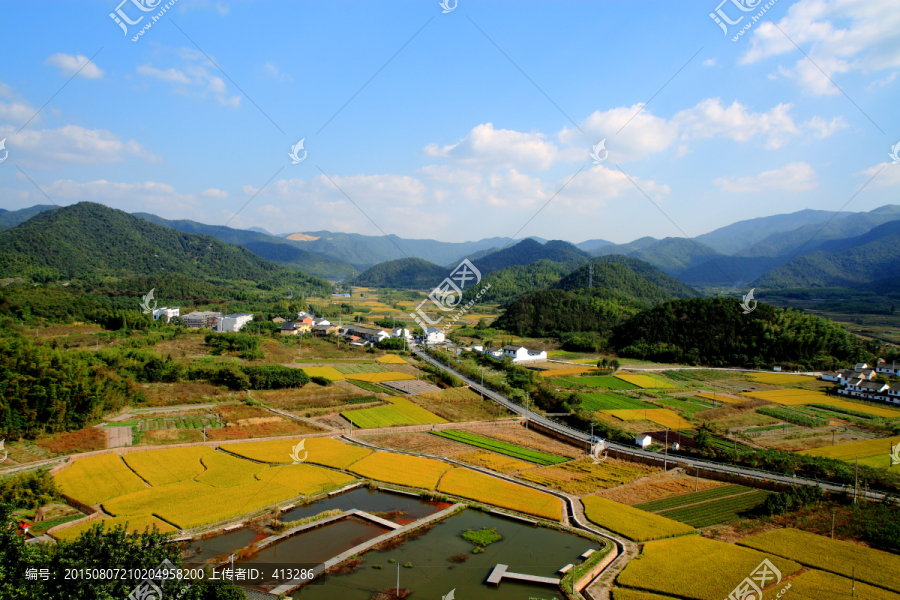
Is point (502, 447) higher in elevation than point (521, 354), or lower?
lower

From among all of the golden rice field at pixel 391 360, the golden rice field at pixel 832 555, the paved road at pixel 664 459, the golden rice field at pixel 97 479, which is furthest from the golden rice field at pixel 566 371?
the golden rice field at pixel 97 479

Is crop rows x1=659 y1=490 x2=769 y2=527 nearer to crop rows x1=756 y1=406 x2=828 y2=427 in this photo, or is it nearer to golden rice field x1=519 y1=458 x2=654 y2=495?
golden rice field x1=519 y1=458 x2=654 y2=495

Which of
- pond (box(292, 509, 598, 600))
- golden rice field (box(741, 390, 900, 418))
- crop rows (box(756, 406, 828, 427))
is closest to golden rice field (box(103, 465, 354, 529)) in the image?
pond (box(292, 509, 598, 600))

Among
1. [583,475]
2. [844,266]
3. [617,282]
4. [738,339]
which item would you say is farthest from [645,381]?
[844,266]

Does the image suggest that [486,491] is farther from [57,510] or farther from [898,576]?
[57,510]

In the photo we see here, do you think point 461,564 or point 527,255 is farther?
point 527,255

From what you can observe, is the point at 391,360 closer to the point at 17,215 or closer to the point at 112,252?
the point at 112,252

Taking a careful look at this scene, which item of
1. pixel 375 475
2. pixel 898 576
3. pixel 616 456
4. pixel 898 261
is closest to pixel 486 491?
pixel 375 475
